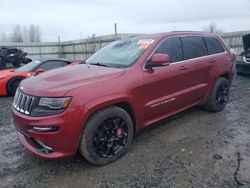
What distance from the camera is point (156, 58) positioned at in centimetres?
377

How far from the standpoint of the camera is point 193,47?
4.91 m

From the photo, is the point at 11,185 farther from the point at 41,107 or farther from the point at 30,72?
the point at 30,72

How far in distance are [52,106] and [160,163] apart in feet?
5.39

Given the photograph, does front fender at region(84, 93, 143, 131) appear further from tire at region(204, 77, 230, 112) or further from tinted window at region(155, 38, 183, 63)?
tire at region(204, 77, 230, 112)

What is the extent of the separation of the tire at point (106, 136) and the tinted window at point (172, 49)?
1376 millimetres

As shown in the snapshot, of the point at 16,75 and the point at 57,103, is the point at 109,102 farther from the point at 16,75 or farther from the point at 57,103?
the point at 16,75

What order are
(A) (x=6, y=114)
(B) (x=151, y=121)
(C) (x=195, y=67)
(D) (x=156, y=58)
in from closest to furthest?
(D) (x=156, y=58) → (B) (x=151, y=121) → (C) (x=195, y=67) → (A) (x=6, y=114)

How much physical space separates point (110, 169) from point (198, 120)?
98.9 inches

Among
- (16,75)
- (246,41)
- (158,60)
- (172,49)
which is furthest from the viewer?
(246,41)

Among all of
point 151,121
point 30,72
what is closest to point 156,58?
point 151,121

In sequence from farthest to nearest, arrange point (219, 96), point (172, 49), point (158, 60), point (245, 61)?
1. point (245, 61)
2. point (219, 96)
3. point (172, 49)
4. point (158, 60)

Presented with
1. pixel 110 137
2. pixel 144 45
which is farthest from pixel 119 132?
pixel 144 45

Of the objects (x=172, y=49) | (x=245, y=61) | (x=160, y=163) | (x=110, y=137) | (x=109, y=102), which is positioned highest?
(x=172, y=49)

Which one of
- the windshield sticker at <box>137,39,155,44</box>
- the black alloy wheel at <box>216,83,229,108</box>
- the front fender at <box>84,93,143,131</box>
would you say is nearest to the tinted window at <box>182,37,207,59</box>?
the windshield sticker at <box>137,39,155,44</box>
